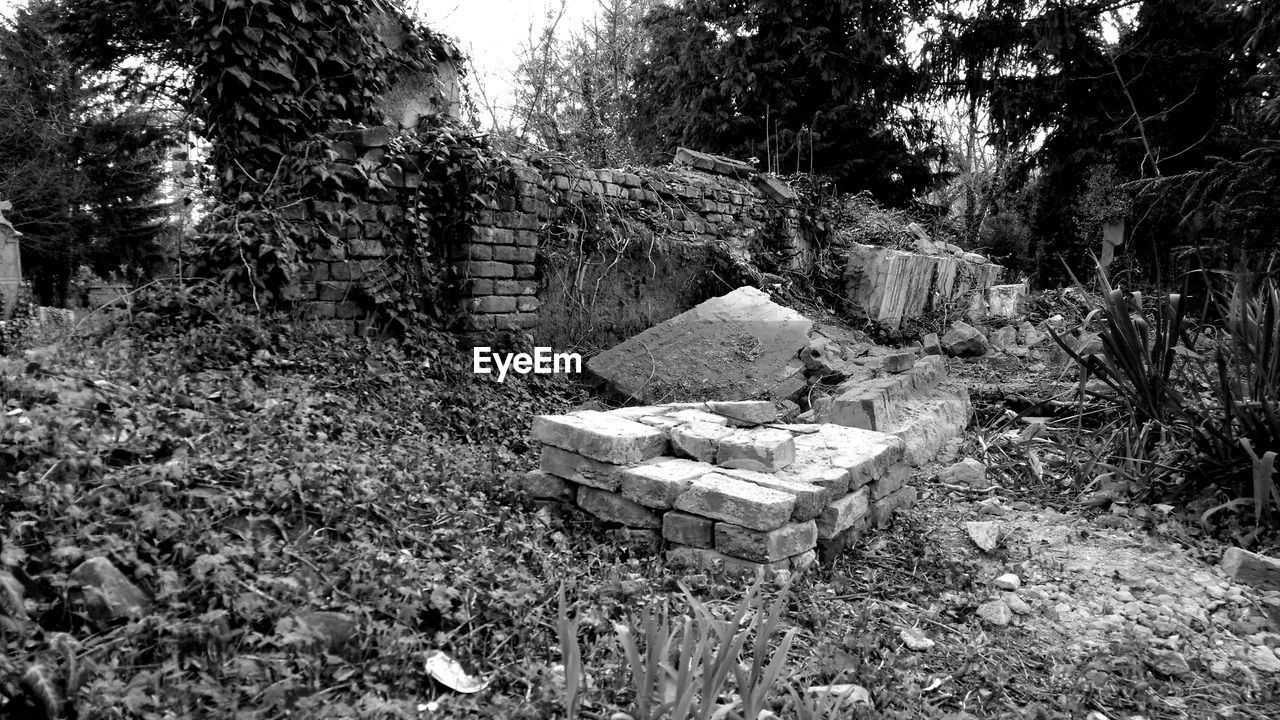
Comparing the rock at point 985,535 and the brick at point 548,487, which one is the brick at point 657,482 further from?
the rock at point 985,535

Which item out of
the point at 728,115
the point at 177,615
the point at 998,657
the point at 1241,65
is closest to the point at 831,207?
the point at 728,115

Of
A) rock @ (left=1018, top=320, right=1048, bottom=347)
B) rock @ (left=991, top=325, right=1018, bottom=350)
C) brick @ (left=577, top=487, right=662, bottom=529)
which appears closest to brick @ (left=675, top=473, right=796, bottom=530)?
brick @ (left=577, top=487, right=662, bottom=529)

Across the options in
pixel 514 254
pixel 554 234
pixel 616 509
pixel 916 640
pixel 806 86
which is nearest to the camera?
pixel 916 640

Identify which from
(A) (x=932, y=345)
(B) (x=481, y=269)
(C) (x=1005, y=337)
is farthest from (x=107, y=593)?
(C) (x=1005, y=337)

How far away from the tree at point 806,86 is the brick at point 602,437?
8.68 m

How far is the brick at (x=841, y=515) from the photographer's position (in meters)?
3.00

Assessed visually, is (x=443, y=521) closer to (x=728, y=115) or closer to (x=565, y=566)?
(x=565, y=566)

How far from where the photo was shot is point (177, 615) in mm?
1868

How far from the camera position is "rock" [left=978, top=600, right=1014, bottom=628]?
2650 mm

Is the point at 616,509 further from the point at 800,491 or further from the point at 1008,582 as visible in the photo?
the point at 1008,582

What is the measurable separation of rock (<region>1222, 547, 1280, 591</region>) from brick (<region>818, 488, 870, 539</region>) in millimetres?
1417

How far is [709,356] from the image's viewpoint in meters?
5.32

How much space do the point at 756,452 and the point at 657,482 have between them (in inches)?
19.1

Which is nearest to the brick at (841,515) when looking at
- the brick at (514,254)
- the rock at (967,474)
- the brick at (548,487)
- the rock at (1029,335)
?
the brick at (548,487)
